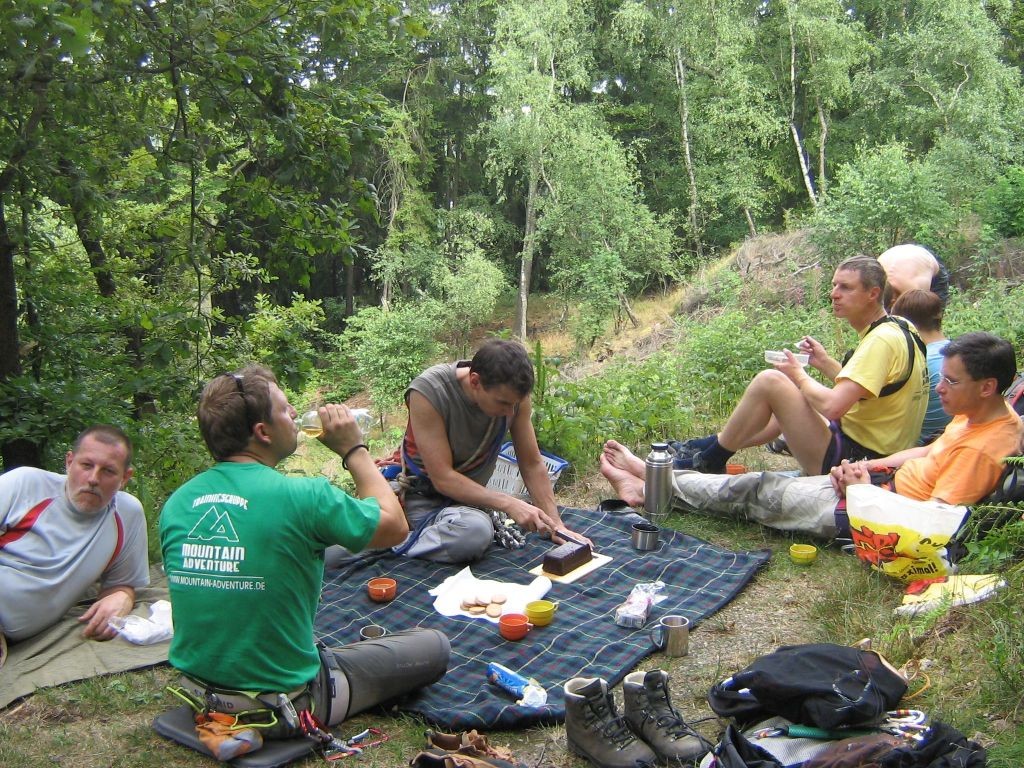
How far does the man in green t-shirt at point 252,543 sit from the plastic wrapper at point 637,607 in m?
1.30

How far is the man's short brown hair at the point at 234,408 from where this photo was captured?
2.23 meters

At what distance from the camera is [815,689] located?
2229 millimetres

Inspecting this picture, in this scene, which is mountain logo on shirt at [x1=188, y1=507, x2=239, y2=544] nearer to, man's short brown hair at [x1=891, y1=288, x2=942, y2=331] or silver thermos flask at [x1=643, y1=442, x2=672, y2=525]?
silver thermos flask at [x1=643, y1=442, x2=672, y2=525]

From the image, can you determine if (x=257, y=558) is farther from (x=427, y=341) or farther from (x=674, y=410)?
(x=427, y=341)

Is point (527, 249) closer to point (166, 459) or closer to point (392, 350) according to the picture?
point (392, 350)

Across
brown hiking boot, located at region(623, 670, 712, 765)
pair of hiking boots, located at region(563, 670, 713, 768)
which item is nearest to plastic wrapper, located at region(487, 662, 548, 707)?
pair of hiking boots, located at region(563, 670, 713, 768)

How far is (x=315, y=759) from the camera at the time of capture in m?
2.42

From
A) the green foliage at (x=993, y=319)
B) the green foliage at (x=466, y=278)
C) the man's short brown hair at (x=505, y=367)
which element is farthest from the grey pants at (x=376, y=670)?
the green foliage at (x=466, y=278)

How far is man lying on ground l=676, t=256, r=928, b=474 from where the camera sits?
3.80m

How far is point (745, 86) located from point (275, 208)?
69.0 feet

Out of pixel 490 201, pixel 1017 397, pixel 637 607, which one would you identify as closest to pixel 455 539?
pixel 637 607

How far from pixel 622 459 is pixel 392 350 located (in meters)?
17.0

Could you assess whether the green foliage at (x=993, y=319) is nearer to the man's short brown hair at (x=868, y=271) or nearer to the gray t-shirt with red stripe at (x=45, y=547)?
the man's short brown hair at (x=868, y=271)

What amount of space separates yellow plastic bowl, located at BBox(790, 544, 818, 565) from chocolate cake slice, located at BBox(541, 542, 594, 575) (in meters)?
0.96
